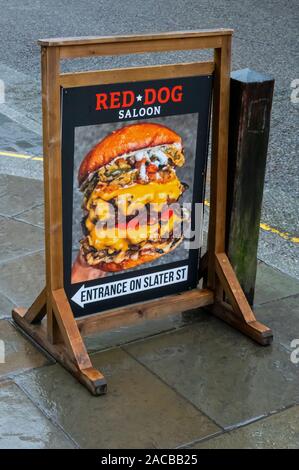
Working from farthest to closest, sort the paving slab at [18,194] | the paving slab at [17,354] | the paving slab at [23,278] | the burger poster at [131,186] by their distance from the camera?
the paving slab at [18,194] < the paving slab at [23,278] < the paving slab at [17,354] < the burger poster at [131,186]

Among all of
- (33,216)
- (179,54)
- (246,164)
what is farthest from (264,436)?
(179,54)

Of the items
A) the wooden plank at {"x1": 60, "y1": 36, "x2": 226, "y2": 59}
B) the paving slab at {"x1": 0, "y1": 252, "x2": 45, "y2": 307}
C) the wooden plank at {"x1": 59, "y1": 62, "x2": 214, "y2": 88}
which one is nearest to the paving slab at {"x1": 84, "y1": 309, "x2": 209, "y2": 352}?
the paving slab at {"x1": 0, "y1": 252, "x2": 45, "y2": 307}

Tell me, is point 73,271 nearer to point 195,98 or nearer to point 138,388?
point 138,388

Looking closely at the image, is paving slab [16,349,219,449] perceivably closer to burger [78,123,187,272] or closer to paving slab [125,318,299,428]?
paving slab [125,318,299,428]

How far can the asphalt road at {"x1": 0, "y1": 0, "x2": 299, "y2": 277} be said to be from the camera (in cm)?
689

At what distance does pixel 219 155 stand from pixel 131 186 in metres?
0.61

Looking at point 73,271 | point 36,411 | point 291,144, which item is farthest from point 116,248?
point 291,144

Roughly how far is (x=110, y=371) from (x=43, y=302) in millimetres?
536

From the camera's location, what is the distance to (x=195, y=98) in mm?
4422

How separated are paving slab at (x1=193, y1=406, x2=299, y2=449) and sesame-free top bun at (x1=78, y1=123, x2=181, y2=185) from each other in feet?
4.86

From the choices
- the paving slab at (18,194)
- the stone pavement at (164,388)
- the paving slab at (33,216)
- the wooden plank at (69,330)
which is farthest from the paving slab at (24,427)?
the paving slab at (18,194)

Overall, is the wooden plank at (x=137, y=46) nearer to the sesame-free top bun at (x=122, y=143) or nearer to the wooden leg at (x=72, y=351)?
the sesame-free top bun at (x=122, y=143)

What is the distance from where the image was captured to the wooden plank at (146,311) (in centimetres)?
443

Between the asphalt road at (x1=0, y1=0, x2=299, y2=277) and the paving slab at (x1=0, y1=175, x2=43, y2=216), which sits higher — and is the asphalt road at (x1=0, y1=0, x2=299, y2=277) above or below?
above
